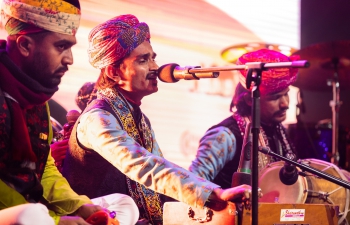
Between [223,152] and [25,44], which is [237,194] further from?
[223,152]

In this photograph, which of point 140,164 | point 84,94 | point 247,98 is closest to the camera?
point 140,164

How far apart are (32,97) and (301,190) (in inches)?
79.8

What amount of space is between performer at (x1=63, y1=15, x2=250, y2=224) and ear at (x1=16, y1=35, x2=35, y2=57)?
59cm

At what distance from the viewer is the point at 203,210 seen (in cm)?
258

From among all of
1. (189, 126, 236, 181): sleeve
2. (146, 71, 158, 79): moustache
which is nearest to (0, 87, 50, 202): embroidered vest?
(146, 71, 158, 79): moustache

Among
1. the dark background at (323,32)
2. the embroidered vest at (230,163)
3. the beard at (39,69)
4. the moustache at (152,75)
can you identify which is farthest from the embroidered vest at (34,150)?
the dark background at (323,32)

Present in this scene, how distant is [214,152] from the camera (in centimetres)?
386

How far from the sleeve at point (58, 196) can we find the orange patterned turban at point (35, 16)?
2.34 ft

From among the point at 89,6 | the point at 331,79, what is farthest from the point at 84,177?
the point at 331,79

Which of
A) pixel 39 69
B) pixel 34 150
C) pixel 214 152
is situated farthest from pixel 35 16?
pixel 214 152

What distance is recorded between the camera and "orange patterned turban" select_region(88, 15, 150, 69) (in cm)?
311

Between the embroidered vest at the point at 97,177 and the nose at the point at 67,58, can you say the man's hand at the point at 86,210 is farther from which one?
the nose at the point at 67,58

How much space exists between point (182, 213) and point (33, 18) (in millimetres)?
1191

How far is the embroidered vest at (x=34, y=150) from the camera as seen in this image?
2287 millimetres
